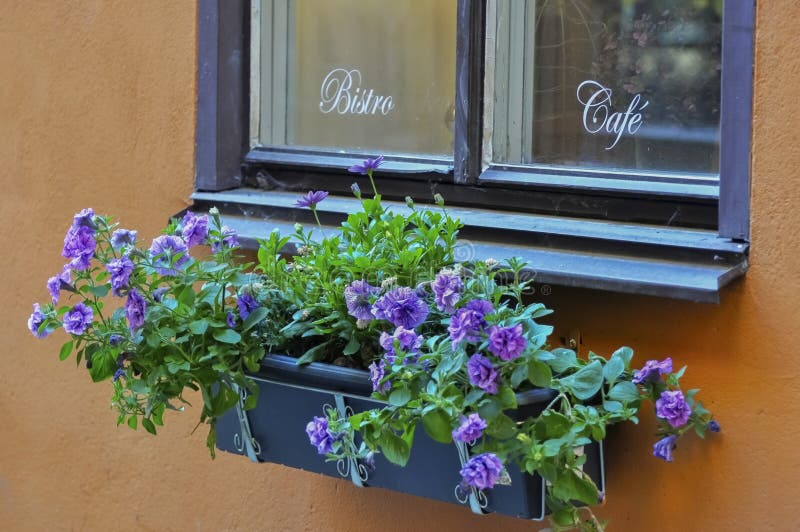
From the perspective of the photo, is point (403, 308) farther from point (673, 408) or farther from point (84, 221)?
point (84, 221)

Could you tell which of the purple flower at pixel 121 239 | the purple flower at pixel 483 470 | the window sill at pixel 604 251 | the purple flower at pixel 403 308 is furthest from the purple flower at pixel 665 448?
the purple flower at pixel 121 239

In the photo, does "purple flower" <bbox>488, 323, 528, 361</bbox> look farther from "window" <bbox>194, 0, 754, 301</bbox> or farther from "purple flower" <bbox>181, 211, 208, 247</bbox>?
"purple flower" <bbox>181, 211, 208, 247</bbox>

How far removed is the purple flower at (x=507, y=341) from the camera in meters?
1.71

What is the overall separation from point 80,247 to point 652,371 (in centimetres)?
100

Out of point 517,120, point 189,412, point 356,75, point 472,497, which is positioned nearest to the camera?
point 472,497

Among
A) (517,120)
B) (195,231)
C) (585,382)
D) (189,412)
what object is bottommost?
(189,412)

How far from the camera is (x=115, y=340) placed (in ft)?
6.96

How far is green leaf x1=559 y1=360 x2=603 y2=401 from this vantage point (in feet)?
6.03

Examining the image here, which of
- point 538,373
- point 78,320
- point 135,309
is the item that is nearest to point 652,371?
point 538,373

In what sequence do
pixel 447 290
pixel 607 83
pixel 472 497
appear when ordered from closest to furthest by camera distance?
pixel 447 290 → pixel 472 497 → pixel 607 83

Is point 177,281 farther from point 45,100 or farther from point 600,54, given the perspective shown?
point 45,100

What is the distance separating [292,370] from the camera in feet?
6.79

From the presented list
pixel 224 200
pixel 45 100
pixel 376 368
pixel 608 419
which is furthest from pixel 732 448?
pixel 45 100

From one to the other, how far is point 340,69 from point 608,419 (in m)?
1.20
